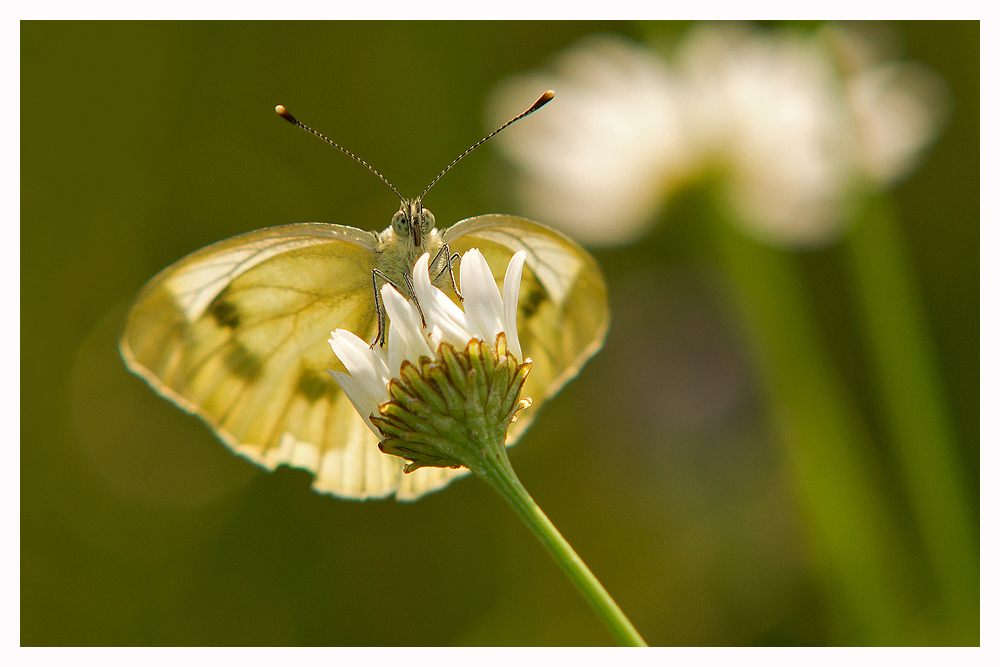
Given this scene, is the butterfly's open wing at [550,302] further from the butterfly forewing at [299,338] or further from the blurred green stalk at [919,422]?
the blurred green stalk at [919,422]

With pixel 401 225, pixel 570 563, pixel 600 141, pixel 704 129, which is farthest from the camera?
pixel 600 141

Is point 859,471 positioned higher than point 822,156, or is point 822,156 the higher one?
point 822,156

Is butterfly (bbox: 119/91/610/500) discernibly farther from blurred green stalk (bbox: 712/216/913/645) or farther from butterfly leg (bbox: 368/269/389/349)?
blurred green stalk (bbox: 712/216/913/645)

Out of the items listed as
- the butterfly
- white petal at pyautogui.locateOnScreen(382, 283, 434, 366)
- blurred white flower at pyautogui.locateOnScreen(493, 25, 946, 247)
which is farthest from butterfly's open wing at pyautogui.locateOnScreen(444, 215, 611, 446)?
blurred white flower at pyautogui.locateOnScreen(493, 25, 946, 247)

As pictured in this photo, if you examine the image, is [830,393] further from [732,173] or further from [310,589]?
[310,589]

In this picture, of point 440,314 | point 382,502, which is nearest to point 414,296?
point 440,314

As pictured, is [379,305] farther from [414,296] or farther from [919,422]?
[919,422]
